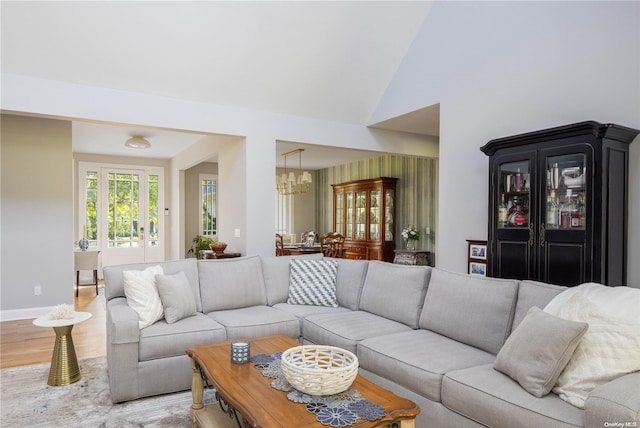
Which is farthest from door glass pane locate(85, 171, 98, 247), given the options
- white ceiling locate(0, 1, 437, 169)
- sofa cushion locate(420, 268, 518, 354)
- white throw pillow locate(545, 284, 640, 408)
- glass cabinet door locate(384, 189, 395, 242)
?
white throw pillow locate(545, 284, 640, 408)

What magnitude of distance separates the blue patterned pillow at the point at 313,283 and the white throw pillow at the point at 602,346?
85.5 inches

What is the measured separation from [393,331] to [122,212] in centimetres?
719

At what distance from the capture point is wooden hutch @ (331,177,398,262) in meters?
7.93

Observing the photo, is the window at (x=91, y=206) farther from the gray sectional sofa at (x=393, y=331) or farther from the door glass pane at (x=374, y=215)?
the gray sectional sofa at (x=393, y=331)

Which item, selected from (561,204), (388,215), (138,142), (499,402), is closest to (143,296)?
(499,402)

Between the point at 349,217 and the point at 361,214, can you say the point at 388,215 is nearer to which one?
the point at 361,214

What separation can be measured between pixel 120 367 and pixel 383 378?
1.71m

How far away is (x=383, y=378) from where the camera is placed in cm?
252

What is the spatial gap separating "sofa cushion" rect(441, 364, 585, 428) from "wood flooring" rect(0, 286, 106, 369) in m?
3.15

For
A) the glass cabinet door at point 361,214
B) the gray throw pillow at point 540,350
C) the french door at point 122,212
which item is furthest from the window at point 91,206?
the gray throw pillow at point 540,350

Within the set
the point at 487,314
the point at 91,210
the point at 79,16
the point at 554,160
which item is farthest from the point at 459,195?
the point at 91,210

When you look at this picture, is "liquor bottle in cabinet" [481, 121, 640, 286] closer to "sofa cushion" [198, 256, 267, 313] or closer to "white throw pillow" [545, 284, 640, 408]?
"white throw pillow" [545, 284, 640, 408]

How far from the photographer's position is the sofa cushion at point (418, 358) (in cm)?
223

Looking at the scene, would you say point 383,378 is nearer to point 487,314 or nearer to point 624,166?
point 487,314
